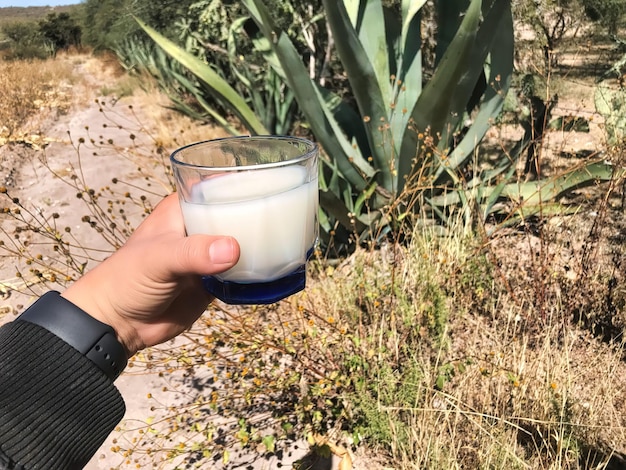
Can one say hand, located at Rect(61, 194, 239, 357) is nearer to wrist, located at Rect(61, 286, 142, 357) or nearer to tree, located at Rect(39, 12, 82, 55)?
wrist, located at Rect(61, 286, 142, 357)

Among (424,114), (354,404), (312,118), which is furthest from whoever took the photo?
(312,118)

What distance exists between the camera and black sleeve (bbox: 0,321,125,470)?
2.74 ft

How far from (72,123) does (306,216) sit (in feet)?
26.9

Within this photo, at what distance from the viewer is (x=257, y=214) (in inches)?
30.9

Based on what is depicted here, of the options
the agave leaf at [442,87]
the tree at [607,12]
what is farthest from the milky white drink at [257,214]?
the tree at [607,12]

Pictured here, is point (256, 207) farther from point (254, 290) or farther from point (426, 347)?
point (426, 347)

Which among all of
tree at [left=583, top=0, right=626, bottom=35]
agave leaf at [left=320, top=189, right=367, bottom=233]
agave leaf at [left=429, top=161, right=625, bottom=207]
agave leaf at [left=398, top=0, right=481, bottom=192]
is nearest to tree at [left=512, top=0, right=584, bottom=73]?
tree at [left=583, top=0, right=626, bottom=35]

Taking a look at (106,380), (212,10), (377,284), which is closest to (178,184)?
(106,380)

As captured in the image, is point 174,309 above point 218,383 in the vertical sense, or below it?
above

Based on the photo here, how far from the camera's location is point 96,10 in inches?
762

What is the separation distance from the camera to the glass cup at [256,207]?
78 cm

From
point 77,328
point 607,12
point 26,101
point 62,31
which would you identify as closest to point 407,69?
point 77,328

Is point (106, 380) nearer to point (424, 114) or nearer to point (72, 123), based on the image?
point (424, 114)

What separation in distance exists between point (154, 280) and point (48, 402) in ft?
0.95
